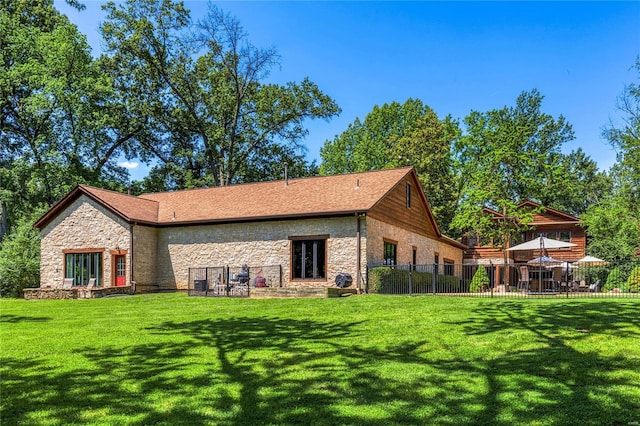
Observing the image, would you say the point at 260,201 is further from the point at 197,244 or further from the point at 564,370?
the point at 564,370

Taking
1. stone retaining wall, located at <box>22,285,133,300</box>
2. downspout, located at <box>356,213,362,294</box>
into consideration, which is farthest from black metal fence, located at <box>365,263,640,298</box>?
stone retaining wall, located at <box>22,285,133,300</box>

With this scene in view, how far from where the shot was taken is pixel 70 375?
288 inches

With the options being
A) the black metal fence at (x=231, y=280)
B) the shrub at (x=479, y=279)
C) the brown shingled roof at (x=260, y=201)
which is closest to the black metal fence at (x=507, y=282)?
the shrub at (x=479, y=279)

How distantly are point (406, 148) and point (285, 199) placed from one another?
2003 cm

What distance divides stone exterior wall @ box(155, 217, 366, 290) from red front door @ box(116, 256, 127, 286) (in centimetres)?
81

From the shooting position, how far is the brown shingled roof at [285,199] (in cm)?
2191

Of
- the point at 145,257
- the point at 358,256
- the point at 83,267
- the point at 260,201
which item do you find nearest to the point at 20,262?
the point at 83,267

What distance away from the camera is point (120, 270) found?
24.4m

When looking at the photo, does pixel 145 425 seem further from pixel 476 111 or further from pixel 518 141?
pixel 476 111

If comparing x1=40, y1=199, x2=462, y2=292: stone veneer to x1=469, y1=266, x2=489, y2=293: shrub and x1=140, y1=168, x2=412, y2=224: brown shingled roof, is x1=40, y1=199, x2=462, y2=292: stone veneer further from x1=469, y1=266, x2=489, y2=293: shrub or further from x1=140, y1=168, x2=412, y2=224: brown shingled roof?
x1=469, y1=266, x2=489, y2=293: shrub

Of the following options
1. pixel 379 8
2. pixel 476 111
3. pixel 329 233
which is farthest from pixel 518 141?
pixel 379 8

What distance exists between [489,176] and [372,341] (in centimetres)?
2666

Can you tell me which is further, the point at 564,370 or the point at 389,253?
the point at 389,253

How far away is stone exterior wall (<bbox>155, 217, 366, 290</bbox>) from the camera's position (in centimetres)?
2102
